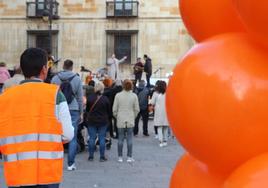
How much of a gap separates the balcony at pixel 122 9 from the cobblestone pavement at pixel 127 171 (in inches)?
805

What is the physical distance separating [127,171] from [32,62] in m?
5.32

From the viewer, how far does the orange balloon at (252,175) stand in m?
→ 2.05

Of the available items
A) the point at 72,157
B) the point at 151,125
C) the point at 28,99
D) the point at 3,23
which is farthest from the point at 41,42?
the point at 28,99

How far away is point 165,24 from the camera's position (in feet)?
100

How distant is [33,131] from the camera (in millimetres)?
3346

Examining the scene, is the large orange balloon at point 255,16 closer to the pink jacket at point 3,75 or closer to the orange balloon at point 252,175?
the orange balloon at point 252,175

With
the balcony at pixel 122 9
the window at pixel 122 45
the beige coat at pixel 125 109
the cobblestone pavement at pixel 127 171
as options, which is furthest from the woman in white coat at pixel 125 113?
the balcony at pixel 122 9

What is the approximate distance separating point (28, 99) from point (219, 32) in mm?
1459

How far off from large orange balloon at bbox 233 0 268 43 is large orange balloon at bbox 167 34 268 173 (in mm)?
84

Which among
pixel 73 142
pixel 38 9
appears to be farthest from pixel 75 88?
pixel 38 9

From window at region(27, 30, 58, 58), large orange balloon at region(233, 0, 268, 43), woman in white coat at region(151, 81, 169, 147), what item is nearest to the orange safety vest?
large orange balloon at region(233, 0, 268, 43)

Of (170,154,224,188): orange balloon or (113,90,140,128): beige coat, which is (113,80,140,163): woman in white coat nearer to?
(113,90,140,128): beige coat

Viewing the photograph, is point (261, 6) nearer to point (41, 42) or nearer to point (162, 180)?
point (162, 180)

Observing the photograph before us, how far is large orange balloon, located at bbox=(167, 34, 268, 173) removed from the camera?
214 cm
